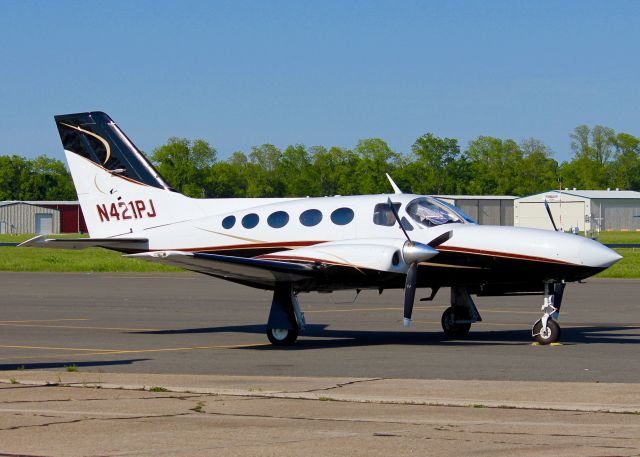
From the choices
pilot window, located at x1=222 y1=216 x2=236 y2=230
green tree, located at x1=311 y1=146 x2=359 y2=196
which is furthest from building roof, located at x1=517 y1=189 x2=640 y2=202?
pilot window, located at x1=222 y1=216 x2=236 y2=230

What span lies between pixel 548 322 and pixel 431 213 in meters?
2.90

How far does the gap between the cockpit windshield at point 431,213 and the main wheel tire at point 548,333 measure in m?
2.43

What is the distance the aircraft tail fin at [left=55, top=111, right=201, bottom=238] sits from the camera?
2327 centimetres

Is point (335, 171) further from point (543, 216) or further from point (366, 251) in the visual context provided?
point (366, 251)

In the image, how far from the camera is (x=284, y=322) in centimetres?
→ 1969

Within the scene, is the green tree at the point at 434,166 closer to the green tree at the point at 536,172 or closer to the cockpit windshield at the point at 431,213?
the green tree at the point at 536,172

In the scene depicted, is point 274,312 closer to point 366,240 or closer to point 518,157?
point 366,240

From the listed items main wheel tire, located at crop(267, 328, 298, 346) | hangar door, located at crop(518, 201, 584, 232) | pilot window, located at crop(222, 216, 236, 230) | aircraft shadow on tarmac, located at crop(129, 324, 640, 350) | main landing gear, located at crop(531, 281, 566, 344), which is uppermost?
hangar door, located at crop(518, 201, 584, 232)

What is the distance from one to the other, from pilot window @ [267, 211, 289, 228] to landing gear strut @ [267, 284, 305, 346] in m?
1.44

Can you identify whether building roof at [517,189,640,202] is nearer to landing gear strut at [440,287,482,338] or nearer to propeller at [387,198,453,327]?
landing gear strut at [440,287,482,338]

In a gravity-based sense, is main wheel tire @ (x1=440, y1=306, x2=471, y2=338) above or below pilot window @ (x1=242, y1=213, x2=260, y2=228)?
below

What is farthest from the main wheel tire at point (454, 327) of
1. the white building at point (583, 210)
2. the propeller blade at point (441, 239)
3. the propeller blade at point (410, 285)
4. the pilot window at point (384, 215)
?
the white building at point (583, 210)

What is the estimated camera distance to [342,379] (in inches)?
573

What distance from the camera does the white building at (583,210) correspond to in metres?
129
